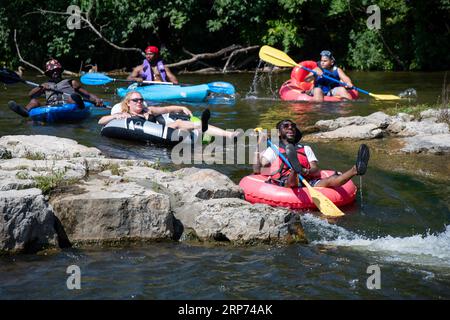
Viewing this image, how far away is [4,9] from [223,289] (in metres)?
14.5

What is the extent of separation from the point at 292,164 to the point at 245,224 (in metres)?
1.14

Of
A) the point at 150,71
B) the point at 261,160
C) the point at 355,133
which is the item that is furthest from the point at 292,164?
the point at 150,71

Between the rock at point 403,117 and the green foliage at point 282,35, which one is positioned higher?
the green foliage at point 282,35

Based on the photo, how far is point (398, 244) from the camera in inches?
224

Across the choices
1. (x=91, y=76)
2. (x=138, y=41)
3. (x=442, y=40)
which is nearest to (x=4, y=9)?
(x=138, y=41)

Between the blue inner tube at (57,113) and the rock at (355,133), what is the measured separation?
A: 354 cm

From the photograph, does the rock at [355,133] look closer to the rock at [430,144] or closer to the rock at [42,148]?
the rock at [430,144]

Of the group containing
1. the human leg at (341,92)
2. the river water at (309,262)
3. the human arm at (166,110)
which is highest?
the human leg at (341,92)

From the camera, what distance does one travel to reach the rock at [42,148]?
7.05 metres

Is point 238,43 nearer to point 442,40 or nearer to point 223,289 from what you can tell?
point 442,40

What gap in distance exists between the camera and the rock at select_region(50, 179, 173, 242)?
561 centimetres

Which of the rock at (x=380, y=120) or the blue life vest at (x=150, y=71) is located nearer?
the rock at (x=380, y=120)

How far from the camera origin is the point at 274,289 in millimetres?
4844

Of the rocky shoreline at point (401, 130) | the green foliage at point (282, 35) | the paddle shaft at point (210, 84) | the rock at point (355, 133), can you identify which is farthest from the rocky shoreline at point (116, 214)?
the green foliage at point (282, 35)
